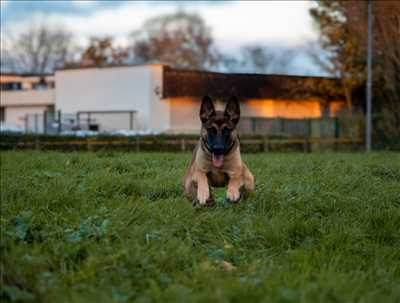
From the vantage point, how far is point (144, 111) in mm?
46000

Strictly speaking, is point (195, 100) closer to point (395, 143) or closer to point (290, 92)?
point (290, 92)

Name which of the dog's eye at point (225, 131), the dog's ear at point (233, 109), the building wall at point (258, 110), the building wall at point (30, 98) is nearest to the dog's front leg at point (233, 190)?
the dog's eye at point (225, 131)

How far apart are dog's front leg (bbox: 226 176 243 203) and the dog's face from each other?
0.95ft

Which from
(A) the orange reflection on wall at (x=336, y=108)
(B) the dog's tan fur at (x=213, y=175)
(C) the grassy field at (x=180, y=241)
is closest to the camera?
(C) the grassy field at (x=180, y=241)

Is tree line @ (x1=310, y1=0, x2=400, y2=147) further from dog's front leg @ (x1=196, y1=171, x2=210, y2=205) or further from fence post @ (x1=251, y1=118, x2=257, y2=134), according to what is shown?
dog's front leg @ (x1=196, y1=171, x2=210, y2=205)

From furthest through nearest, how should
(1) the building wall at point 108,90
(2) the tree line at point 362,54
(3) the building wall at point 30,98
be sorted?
(3) the building wall at point 30,98 → (1) the building wall at point 108,90 → (2) the tree line at point 362,54

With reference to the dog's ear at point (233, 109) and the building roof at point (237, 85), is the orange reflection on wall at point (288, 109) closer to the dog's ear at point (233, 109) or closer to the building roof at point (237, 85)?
the building roof at point (237, 85)

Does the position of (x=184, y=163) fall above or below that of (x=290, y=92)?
below

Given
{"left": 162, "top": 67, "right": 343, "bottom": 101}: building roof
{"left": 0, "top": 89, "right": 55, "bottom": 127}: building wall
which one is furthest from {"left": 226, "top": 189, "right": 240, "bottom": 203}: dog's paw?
{"left": 0, "top": 89, "right": 55, "bottom": 127}: building wall

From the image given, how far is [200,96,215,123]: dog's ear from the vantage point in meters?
8.26

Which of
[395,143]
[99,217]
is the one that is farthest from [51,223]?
[395,143]

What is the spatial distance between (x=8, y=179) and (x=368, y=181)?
7071mm

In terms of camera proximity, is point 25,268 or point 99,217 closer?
point 25,268

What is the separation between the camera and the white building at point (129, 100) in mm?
35656
